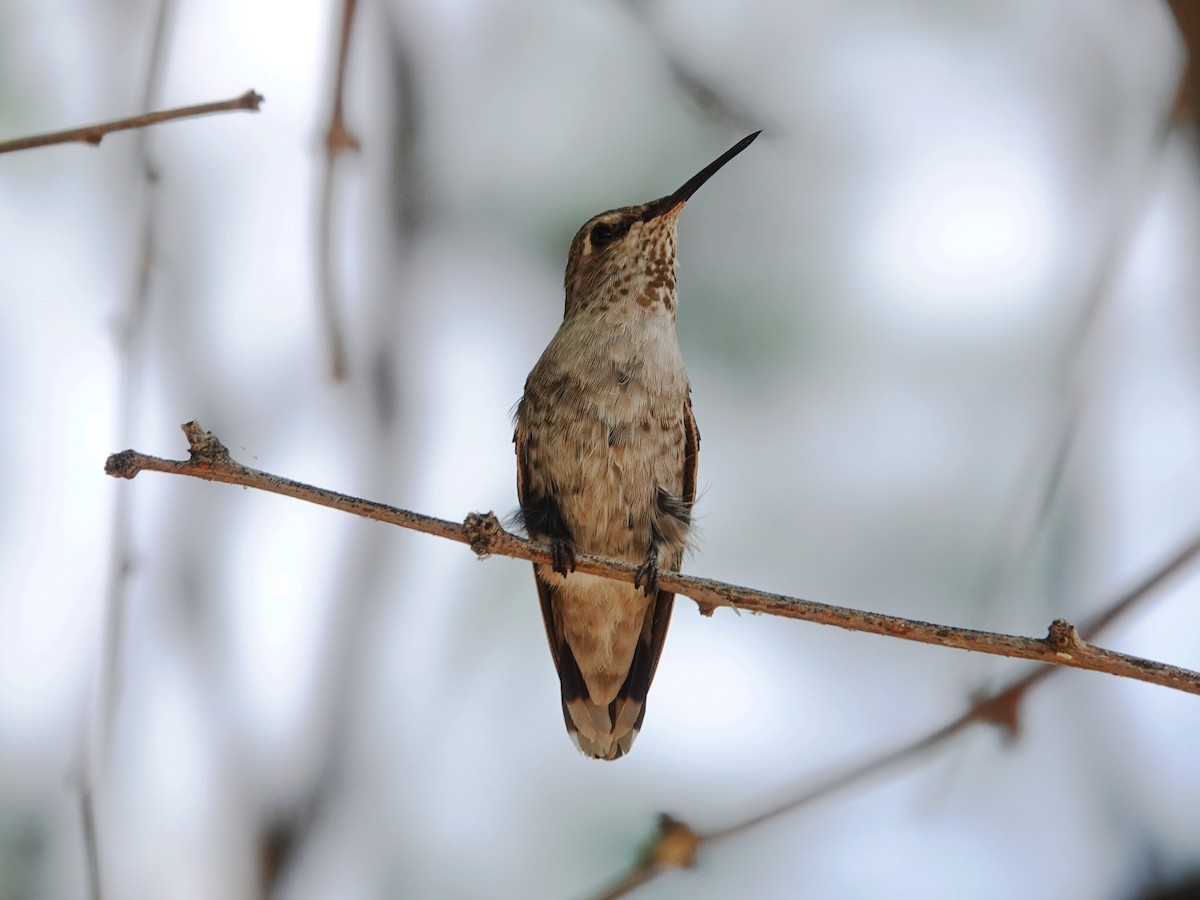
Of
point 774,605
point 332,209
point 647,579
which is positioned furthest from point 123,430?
point 774,605

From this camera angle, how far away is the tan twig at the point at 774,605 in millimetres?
1521

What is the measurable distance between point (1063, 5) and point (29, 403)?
293 centimetres

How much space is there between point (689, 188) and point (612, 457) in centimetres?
67

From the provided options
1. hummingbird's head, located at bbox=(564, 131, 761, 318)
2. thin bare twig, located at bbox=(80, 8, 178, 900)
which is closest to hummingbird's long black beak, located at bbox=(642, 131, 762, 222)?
hummingbird's head, located at bbox=(564, 131, 761, 318)

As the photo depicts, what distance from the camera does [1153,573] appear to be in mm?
3020

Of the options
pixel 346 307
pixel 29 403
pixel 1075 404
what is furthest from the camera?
pixel 1075 404

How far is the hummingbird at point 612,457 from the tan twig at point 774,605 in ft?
→ 2.54

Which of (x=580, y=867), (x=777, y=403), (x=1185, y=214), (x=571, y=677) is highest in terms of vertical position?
(x=1185, y=214)

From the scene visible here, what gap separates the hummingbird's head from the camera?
271 cm

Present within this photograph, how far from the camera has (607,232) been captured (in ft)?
9.29

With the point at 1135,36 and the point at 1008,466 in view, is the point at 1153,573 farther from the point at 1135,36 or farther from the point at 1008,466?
the point at 1135,36

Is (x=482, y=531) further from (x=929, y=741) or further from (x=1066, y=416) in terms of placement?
(x=1066, y=416)

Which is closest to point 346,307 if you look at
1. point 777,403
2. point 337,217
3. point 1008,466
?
point 337,217

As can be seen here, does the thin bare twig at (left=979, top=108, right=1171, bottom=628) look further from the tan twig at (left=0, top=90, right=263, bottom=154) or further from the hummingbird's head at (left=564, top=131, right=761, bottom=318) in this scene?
the tan twig at (left=0, top=90, right=263, bottom=154)
